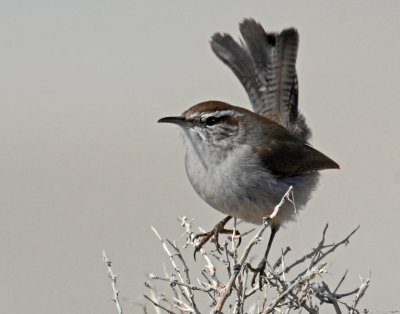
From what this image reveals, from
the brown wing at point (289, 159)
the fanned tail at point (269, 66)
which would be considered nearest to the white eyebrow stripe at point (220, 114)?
the brown wing at point (289, 159)

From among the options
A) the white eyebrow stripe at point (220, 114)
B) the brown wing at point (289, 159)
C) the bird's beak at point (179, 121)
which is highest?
the white eyebrow stripe at point (220, 114)

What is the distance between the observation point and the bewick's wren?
4.69m

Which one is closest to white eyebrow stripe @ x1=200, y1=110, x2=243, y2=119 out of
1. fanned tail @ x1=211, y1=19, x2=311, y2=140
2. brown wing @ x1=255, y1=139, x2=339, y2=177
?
brown wing @ x1=255, y1=139, x2=339, y2=177

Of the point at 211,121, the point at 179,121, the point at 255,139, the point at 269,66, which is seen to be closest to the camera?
the point at 179,121

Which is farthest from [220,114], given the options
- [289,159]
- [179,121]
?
[289,159]

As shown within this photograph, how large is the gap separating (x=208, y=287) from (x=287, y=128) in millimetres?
2672

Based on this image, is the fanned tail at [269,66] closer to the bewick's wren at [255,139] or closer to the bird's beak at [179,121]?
the bewick's wren at [255,139]

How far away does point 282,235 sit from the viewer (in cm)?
722

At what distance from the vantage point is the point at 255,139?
5102 mm

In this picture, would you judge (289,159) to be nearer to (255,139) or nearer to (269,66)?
(255,139)

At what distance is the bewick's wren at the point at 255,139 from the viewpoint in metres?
4.69

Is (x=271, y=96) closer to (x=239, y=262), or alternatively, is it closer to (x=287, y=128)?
(x=287, y=128)

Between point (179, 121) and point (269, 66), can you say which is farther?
point (269, 66)

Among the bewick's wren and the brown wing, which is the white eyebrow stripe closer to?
the bewick's wren
